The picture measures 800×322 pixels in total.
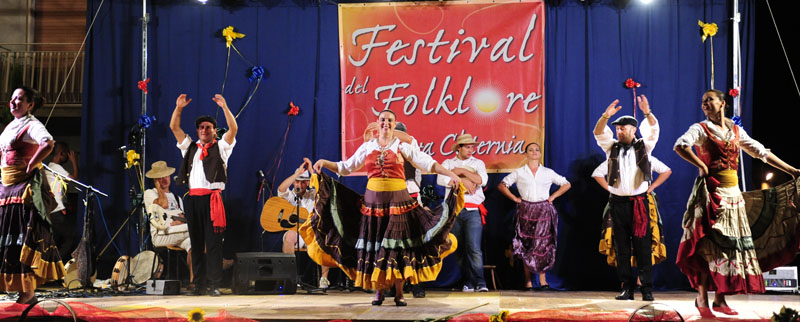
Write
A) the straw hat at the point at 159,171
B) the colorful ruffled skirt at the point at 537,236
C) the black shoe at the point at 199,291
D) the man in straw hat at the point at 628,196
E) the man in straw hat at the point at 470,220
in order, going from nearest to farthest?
1. the man in straw hat at the point at 628,196
2. the black shoe at the point at 199,291
3. the man in straw hat at the point at 470,220
4. the colorful ruffled skirt at the point at 537,236
5. the straw hat at the point at 159,171

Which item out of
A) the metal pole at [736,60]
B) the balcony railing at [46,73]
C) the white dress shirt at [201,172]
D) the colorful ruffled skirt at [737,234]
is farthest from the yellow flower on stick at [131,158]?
the metal pole at [736,60]

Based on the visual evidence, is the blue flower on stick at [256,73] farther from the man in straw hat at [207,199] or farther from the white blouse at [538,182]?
the white blouse at [538,182]

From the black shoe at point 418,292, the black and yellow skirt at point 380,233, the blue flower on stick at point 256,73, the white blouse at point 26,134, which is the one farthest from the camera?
the blue flower on stick at point 256,73

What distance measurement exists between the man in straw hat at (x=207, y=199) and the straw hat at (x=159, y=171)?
851mm

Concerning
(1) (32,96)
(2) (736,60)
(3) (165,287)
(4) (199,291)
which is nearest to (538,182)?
(2) (736,60)

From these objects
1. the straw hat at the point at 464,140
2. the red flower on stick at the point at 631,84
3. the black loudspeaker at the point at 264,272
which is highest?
the red flower on stick at the point at 631,84

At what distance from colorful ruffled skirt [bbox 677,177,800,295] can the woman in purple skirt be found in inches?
110

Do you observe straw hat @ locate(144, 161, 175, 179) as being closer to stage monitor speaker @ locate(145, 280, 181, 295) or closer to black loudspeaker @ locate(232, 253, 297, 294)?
stage monitor speaker @ locate(145, 280, 181, 295)

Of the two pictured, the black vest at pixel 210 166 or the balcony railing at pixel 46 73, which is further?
the balcony railing at pixel 46 73

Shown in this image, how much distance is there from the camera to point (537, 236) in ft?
26.7

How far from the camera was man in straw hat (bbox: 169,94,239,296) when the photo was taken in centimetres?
738

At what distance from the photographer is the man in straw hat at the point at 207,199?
24.2 ft

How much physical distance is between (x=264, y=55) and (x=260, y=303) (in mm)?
3483

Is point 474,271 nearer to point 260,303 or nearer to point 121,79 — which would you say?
point 260,303
